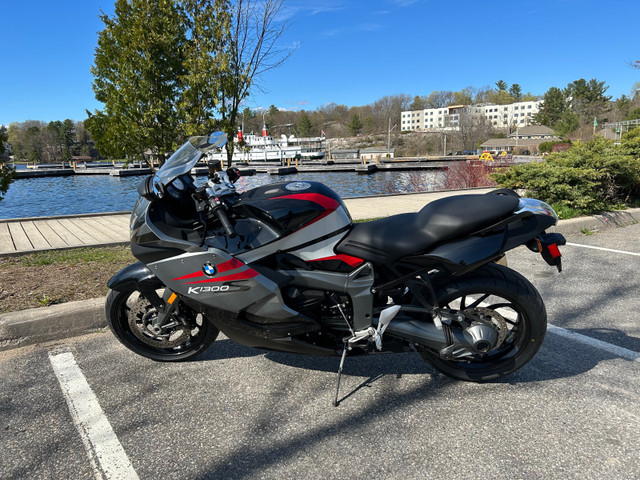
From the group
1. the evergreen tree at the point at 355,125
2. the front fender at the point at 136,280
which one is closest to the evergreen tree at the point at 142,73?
the front fender at the point at 136,280

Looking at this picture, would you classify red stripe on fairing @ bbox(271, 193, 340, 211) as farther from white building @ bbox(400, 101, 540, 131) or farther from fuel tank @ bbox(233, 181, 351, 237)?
white building @ bbox(400, 101, 540, 131)

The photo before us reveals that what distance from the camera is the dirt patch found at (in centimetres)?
411

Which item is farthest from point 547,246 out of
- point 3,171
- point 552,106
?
point 552,106

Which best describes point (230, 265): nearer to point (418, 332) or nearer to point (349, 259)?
point (349, 259)

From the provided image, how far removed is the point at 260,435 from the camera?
240cm

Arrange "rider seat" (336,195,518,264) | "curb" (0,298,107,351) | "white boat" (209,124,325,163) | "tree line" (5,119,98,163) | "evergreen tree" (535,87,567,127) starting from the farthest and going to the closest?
"evergreen tree" (535,87,567,127)
"tree line" (5,119,98,163)
"white boat" (209,124,325,163)
"curb" (0,298,107,351)
"rider seat" (336,195,518,264)

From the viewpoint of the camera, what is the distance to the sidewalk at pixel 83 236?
3574 mm

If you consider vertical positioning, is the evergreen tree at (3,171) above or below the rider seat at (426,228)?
above

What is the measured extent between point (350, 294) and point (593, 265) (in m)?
4.43

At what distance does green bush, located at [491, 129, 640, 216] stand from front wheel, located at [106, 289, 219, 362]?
7026mm

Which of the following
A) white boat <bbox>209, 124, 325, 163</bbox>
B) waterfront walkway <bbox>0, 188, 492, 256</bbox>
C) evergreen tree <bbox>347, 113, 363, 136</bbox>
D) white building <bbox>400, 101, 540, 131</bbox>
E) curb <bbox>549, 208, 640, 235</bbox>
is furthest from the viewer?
evergreen tree <bbox>347, 113, 363, 136</bbox>

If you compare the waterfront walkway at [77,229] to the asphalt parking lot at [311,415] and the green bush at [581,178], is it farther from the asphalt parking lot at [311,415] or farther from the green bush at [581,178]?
the asphalt parking lot at [311,415]

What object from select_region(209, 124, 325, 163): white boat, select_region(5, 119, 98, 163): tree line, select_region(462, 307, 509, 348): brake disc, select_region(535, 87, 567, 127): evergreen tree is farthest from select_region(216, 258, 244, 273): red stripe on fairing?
select_region(535, 87, 567, 127): evergreen tree

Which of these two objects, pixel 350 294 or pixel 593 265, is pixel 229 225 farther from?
pixel 593 265
